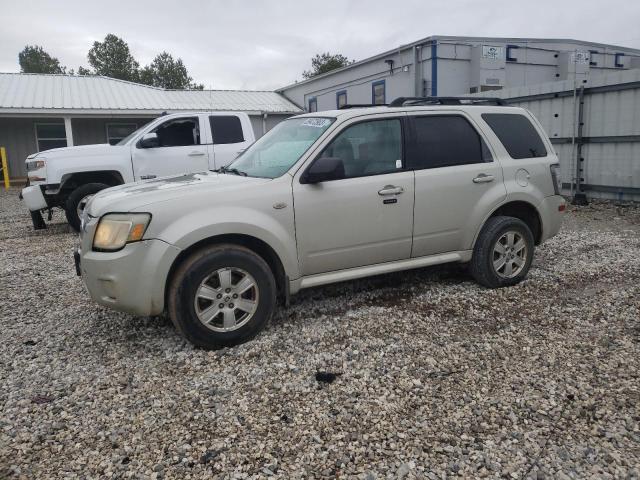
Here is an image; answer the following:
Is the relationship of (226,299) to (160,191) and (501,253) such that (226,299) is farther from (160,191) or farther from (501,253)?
(501,253)

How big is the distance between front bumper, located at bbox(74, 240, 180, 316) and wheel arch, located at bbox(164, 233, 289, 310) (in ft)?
0.29

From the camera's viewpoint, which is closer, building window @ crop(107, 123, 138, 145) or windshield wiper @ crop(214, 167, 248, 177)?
windshield wiper @ crop(214, 167, 248, 177)

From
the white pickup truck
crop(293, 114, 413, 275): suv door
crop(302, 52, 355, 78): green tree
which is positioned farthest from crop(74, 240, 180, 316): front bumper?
crop(302, 52, 355, 78): green tree

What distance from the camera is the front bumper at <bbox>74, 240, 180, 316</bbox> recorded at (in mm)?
3486

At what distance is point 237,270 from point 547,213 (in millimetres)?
3348

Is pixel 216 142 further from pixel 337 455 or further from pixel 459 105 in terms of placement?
pixel 337 455

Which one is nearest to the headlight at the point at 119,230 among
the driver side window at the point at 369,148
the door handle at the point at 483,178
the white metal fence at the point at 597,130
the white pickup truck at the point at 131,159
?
the driver side window at the point at 369,148

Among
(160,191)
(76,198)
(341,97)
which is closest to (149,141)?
(76,198)

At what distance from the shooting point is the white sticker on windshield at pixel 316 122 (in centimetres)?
435

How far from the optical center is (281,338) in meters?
3.93

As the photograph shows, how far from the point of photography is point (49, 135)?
69.4 ft

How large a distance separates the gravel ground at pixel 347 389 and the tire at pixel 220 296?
161 millimetres

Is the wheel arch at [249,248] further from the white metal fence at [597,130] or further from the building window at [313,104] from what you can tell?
the building window at [313,104]

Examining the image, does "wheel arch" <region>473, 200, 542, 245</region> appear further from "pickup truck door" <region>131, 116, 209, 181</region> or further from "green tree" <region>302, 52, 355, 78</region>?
"green tree" <region>302, 52, 355, 78</region>
